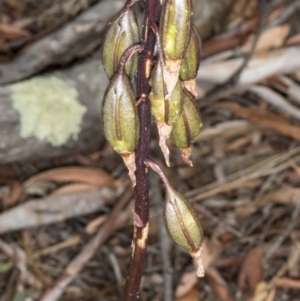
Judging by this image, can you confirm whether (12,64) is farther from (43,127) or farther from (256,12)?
(256,12)

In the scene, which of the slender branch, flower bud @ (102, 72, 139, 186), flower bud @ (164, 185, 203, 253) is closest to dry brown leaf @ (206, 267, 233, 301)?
the slender branch

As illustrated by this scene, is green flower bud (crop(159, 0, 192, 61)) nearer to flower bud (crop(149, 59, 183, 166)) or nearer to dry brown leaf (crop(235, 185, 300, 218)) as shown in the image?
flower bud (crop(149, 59, 183, 166))

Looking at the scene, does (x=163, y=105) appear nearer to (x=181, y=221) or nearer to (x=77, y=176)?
(x=181, y=221)

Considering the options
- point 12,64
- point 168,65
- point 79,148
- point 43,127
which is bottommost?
point 79,148

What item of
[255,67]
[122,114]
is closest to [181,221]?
[122,114]

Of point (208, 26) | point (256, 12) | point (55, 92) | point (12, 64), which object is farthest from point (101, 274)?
point (256, 12)

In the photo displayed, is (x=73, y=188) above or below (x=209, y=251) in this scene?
above

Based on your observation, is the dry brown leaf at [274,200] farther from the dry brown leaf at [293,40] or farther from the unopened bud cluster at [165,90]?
the unopened bud cluster at [165,90]
